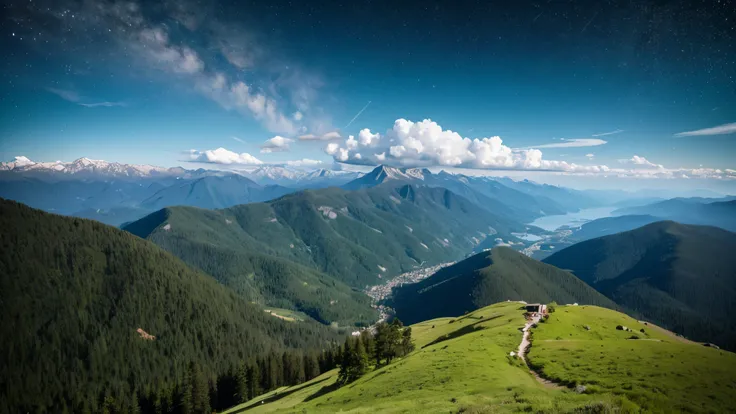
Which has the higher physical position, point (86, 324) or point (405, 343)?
point (405, 343)

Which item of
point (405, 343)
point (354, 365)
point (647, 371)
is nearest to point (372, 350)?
point (354, 365)

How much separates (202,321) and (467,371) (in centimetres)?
19740

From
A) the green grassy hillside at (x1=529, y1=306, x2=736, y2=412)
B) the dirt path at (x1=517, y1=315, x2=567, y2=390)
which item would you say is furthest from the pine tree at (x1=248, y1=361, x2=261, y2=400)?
the green grassy hillside at (x1=529, y1=306, x2=736, y2=412)

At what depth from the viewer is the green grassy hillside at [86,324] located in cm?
13425

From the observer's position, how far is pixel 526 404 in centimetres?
2120

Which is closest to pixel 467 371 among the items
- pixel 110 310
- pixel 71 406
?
pixel 71 406

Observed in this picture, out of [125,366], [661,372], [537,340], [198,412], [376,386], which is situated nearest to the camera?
[661,372]

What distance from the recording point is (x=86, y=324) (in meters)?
162

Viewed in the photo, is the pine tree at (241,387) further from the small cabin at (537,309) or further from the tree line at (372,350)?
the small cabin at (537,309)

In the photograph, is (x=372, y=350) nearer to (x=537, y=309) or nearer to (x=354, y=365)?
(x=354, y=365)

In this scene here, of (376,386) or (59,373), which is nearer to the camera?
(376,386)

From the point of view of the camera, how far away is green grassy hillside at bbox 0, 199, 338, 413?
134250 millimetres

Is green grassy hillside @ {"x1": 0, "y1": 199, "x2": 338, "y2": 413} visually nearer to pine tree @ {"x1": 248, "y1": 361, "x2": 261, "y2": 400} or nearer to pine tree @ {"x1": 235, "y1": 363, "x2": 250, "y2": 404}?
pine tree @ {"x1": 235, "y1": 363, "x2": 250, "y2": 404}

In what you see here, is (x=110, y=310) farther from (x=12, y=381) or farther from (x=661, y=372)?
(x=661, y=372)
